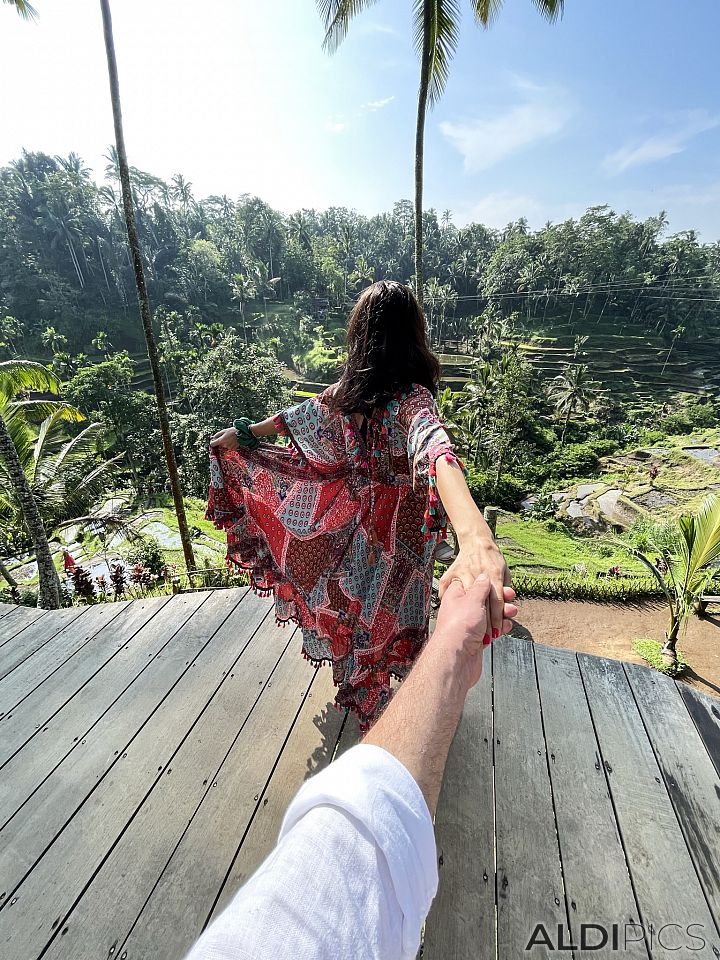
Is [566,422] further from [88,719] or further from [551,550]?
[88,719]

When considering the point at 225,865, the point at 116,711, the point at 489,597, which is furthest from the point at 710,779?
the point at 116,711

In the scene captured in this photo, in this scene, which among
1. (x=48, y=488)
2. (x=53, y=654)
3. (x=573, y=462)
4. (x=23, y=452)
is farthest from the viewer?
(x=573, y=462)

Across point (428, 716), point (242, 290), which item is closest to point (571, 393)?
point (242, 290)

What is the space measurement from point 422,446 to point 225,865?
1233 mm

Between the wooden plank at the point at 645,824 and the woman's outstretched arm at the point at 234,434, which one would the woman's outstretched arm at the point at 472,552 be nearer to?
the woman's outstretched arm at the point at 234,434

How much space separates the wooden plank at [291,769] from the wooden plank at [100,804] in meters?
0.31

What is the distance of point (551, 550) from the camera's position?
1667 cm

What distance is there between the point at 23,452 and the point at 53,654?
595 centimetres

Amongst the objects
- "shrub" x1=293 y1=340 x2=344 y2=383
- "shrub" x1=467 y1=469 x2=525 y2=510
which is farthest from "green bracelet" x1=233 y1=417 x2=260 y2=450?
"shrub" x1=293 y1=340 x2=344 y2=383

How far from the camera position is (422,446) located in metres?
1.10

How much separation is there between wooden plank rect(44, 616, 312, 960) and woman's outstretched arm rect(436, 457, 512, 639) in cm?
111

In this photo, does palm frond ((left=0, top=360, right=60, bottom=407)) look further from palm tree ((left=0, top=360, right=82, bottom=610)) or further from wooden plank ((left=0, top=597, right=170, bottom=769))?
wooden plank ((left=0, top=597, right=170, bottom=769))

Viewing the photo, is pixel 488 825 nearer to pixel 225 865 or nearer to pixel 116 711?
pixel 225 865

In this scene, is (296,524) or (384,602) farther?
(296,524)
